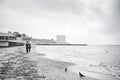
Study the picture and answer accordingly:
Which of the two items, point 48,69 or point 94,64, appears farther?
point 94,64

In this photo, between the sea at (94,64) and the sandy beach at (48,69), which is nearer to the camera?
the sandy beach at (48,69)

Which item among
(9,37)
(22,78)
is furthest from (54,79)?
(9,37)

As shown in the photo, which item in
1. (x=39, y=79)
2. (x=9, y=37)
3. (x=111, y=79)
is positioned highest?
(x=9, y=37)

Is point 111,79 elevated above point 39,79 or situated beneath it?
situated beneath

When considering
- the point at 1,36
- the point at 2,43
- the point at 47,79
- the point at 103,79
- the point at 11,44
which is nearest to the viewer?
the point at 47,79

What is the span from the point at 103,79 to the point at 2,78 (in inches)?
353

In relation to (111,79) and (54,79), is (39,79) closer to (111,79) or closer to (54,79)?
(54,79)

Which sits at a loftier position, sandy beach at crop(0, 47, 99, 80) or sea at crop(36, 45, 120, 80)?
sandy beach at crop(0, 47, 99, 80)

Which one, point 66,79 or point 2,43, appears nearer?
point 66,79

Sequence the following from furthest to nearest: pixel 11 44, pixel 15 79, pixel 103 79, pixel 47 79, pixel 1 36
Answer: pixel 11 44, pixel 1 36, pixel 103 79, pixel 47 79, pixel 15 79

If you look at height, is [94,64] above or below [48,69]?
below

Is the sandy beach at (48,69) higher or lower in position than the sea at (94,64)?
higher

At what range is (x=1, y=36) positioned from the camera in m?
44.7

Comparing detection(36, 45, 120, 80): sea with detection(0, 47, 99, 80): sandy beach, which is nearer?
detection(0, 47, 99, 80): sandy beach
